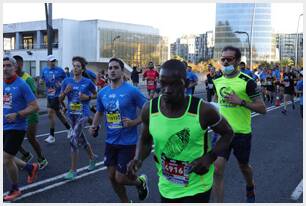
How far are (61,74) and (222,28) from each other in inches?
3592

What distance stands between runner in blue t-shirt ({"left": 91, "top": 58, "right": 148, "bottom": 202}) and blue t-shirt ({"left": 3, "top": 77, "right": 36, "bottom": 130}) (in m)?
1.07

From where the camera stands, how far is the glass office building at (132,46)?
67625 mm

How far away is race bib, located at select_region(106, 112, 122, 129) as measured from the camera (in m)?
5.18

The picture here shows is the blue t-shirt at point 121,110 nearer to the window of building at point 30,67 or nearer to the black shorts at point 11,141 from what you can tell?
the black shorts at point 11,141

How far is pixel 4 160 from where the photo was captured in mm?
5668

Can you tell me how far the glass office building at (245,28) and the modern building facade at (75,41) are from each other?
19.6m

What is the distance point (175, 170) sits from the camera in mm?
3254

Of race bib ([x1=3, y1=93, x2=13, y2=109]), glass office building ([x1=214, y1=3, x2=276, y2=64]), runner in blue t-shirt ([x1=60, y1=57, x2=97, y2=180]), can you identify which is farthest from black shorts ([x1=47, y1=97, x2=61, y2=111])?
glass office building ([x1=214, y1=3, x2=276, y2=64])

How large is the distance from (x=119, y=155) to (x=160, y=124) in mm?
2028

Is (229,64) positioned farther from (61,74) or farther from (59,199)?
(61,74)

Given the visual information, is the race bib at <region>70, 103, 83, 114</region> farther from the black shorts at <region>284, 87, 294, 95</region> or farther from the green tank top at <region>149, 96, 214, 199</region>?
the black shorts at <region>284, 87, 294, 95</region>

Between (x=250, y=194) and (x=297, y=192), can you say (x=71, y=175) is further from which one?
(x=297, y=192)

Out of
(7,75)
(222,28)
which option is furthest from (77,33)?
(7,75)

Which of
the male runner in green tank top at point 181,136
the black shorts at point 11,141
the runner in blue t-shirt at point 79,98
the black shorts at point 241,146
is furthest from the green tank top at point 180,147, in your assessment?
the runner in blue t-shirt at point 79,98
